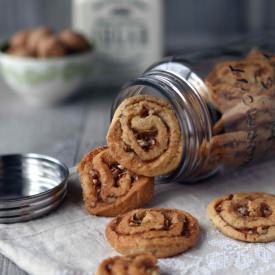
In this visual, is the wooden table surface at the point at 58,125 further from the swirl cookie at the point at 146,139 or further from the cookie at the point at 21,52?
the swirl cookie at the point at 146,139

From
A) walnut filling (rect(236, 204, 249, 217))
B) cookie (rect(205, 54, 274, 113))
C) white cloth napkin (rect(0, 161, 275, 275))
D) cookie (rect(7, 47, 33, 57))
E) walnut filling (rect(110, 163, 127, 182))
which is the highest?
cookie (rect(205, 54, 274, 113))

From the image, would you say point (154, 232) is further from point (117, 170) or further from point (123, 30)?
point (123, 30)

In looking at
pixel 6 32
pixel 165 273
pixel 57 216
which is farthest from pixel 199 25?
pixel 165 273

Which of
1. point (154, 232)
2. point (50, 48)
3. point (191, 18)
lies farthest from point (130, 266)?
point (191, 18)

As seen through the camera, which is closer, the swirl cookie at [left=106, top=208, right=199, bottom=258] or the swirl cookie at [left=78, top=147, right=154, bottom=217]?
the swirl cookie at [left=106, top=208, right=199, bottom=258]

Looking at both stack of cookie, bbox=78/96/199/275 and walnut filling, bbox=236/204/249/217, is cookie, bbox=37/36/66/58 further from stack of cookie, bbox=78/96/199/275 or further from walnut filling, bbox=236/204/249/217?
walnut filling, bbox=236/204/249/217

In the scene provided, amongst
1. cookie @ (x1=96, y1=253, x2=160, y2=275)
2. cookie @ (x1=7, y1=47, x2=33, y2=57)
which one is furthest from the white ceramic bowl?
cookie @ (x1=96, y1=253, x2=160, y2=275)

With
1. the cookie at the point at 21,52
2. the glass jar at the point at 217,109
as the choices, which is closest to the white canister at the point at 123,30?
the cookie at the point at 21,52
